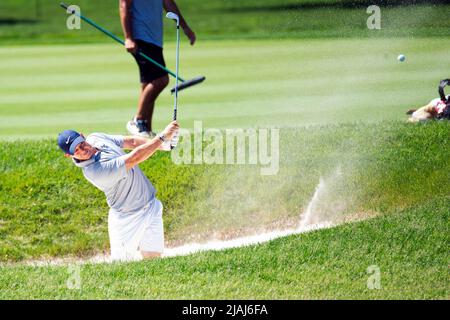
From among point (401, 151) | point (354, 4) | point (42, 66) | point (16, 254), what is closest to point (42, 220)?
point (16, 254)

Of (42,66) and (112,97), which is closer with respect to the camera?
(112,97)

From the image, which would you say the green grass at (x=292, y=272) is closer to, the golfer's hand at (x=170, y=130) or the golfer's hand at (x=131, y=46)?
the golfer's hand at (x=170, y=130)

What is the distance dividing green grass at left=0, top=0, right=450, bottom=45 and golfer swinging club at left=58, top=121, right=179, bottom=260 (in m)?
4.69

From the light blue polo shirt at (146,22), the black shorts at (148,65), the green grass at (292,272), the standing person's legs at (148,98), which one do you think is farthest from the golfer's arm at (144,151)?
the light blue polo shirt at (146,22)

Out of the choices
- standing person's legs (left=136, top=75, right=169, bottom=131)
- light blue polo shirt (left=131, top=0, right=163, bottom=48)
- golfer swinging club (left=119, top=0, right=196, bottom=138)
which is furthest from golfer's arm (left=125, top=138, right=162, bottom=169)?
light blue polo shirt (left=131, top=0, right=163, bottom=48)

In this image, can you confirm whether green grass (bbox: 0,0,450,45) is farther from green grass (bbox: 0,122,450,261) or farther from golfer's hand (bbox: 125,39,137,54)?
golfer's hand (bbox: 125,39,137,54)

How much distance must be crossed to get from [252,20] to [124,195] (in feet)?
58.6

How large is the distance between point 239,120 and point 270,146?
1360mm

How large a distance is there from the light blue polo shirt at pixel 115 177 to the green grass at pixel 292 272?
0.78m

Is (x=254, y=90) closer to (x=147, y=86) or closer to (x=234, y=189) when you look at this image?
(x=147, y=86)

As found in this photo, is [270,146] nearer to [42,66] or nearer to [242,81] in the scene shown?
[242,81]

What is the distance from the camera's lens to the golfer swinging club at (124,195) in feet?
26.8

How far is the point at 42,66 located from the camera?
55.0ft

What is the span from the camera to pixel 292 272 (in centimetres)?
759
